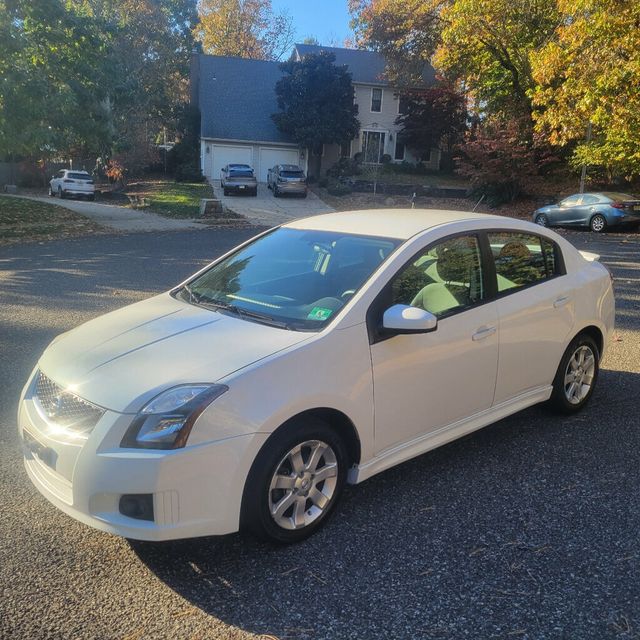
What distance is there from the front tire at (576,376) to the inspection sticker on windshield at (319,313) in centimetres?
217

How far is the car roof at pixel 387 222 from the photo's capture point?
390cm

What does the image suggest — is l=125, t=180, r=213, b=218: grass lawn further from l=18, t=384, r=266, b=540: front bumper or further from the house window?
l=18, t=384, r=266, b=540: front bumper

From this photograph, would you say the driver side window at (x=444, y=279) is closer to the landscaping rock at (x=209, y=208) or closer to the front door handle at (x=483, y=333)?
the front door handle at (x=483, y=333)

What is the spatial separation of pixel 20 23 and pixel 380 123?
29331 mm

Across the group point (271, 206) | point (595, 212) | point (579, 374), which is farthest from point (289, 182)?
point (579, 374)

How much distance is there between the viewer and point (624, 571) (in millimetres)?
2922

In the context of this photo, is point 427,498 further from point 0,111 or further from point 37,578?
point 0,111

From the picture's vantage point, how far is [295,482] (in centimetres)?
305

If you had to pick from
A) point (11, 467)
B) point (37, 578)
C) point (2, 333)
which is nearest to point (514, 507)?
point (37, 578)

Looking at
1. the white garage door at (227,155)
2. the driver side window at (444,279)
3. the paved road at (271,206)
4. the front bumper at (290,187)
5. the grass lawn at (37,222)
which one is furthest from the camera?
the white garage door at (227,155)

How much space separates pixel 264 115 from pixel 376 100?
804 centimetres

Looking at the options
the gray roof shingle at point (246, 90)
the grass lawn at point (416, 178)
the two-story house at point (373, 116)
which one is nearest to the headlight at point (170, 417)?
the grass lawn at point (416, 178)

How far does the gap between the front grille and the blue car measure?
20365 mm

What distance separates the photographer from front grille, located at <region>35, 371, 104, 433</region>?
2.82 m
